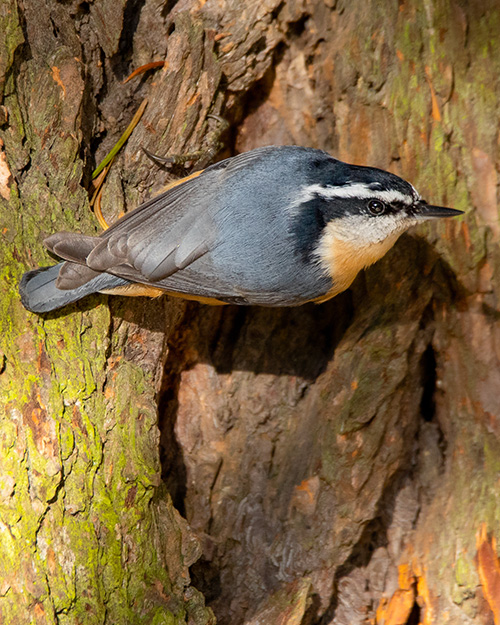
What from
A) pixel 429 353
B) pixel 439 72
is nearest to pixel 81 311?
pixel 429 353

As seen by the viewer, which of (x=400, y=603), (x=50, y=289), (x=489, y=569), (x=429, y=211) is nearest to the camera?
(x=50, y=289)

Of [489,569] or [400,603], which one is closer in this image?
[489,569]

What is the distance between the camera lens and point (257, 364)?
2424 millimetres

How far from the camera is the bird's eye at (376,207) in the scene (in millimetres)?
1958

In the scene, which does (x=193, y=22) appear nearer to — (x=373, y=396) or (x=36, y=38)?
(x=36, y=38)

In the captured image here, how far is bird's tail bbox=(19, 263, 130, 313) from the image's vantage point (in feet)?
6.14

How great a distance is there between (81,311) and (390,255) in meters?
1.15

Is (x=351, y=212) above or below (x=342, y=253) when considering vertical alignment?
above

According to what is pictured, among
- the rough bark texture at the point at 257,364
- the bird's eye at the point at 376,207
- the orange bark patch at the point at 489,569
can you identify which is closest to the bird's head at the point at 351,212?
the bird's eye at the point at 376,207

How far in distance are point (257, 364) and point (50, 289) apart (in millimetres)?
901

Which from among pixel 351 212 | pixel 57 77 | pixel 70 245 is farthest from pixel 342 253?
pixel 57 77

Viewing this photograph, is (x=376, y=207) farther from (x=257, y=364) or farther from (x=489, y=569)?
(x=489, y=569)

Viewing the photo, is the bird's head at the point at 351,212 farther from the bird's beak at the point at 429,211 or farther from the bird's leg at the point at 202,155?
the bird's leg at the point at 202,155

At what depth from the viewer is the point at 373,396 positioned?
2.22m
